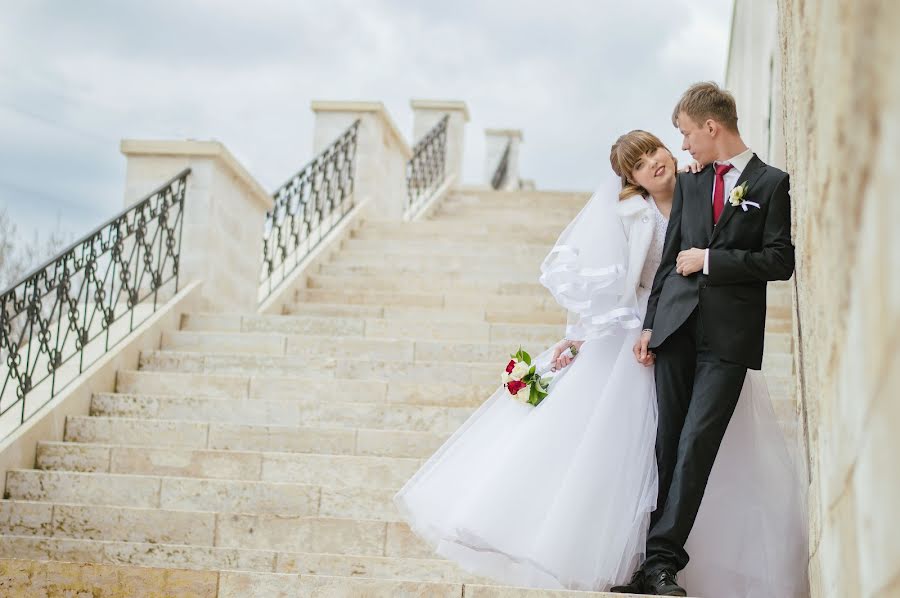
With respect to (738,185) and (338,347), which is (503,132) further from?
(738,185)

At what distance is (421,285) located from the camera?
31.5ft

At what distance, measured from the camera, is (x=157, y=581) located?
3.56m

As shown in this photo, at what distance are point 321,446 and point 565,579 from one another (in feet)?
9.64

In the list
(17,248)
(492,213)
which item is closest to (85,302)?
(492,213)

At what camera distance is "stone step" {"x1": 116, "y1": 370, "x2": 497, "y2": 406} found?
6629 mm

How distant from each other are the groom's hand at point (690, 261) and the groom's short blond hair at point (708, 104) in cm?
48

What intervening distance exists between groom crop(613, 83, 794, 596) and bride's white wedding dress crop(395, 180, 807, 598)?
0.09 m

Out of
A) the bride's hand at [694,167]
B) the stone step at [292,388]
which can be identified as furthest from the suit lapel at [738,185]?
the stone step at [292,388]

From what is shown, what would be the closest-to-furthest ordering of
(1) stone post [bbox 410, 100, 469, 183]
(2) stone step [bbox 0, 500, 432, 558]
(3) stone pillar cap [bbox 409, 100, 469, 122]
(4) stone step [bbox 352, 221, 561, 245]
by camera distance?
(2) stone step [bbox 0, 500, 432, 558]
(4) stone step [bbox 352, 221, 561, 245]
(1) stone post [bbox 410, 100, 469, 183]
(3) stone pillar cap [bbox 409, 100, 469, 122]

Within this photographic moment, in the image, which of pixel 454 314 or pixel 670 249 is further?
pixel 454 314

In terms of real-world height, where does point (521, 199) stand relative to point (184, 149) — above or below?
above

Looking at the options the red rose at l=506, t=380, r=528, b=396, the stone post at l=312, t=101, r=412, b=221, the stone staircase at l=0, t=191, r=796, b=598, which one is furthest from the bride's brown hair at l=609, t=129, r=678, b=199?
the stone post at l=312, t=101, r=412, b=221

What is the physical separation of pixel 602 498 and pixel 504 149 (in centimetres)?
2040

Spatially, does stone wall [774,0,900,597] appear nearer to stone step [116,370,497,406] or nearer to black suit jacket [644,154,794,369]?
black suit jacket [644,154,794,369]
